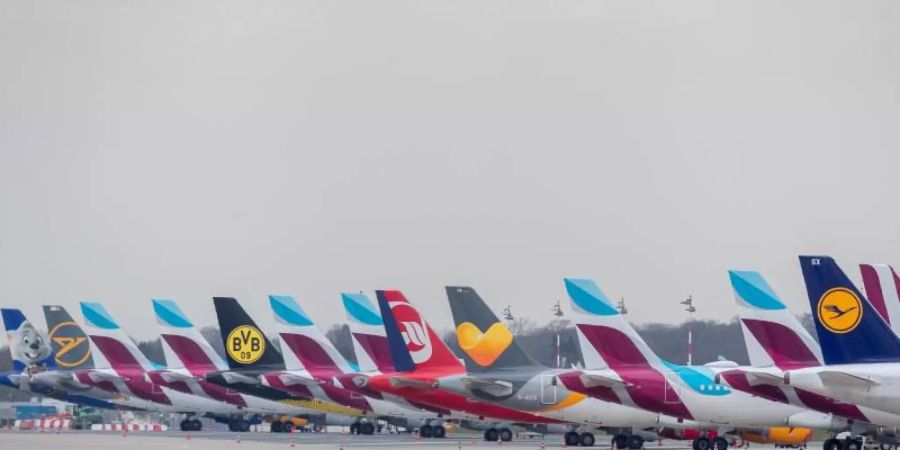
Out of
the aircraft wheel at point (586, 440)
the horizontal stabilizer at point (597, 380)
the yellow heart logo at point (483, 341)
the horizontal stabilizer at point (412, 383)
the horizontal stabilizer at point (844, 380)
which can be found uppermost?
the yellow heart logo at point (483, 341)

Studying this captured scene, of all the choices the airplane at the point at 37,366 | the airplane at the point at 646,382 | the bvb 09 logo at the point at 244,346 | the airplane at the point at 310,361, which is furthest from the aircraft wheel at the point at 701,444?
the airplane at the point at 37,366

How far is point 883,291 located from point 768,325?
209 inches

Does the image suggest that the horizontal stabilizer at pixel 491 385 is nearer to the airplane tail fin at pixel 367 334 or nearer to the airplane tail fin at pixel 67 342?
the airplane tail fin at pixel 367 334

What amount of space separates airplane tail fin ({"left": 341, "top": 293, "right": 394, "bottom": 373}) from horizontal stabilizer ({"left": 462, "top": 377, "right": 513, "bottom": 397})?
1379 centimetres

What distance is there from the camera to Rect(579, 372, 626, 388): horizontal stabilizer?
217 ft

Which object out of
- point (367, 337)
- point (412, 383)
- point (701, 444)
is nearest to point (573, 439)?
point (412, 383)

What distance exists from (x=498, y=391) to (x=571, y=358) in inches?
1923

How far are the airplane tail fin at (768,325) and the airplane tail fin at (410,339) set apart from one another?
58.1 feet

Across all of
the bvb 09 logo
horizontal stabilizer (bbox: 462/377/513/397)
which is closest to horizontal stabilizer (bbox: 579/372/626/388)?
horizontal stabilizer (bbox: 462/377/513/397)

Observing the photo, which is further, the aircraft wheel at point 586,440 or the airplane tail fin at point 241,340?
the airplane tail fin at point 241,340

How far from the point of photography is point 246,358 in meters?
88.4

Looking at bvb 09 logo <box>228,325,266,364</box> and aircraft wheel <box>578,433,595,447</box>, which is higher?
bvb 09 logo <box>228,325,266,364</box>

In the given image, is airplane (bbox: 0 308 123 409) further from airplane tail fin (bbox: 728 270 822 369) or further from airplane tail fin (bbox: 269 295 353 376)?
airplane tail fin (bbox: 728 270 822 369)

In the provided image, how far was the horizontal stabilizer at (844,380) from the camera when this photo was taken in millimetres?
51906
